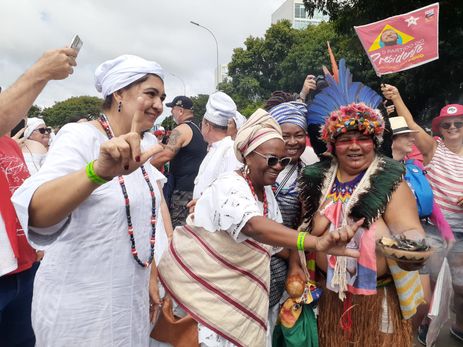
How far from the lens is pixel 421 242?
2092 millimetres

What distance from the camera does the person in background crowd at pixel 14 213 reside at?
1.54 metres

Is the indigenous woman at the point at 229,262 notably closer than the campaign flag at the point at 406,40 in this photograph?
Yes

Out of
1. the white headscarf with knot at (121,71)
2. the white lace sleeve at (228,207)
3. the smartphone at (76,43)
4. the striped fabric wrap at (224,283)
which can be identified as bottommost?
the striped fabric wrap at (224,283)

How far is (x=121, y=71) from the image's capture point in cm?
182

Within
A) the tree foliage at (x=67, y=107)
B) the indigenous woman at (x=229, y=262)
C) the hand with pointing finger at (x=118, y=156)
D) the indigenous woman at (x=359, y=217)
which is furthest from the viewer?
the tree foliage at (x=67, y=107)

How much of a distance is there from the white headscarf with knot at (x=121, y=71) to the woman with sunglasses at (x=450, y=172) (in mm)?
2431

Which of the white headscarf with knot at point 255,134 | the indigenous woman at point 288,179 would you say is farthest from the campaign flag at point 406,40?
the white headscarf with knot at point 255,134

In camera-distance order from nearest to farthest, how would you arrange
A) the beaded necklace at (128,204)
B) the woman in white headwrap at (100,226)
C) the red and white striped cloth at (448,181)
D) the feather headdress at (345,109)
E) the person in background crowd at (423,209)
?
the woman in white headwrap at (100,226) → the beaded necklace at (128,204) → the feather headdress at (345,109) → the person in background crowd at (423,209) → the red and white striped cloth at (448,181)

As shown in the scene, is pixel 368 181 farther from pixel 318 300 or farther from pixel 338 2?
pixel 338 2

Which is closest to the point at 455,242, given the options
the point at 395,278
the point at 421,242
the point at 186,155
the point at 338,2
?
the point at 395,278

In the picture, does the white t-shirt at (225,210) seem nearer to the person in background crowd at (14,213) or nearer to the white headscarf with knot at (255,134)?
the white headscarf with knot at (255,134)

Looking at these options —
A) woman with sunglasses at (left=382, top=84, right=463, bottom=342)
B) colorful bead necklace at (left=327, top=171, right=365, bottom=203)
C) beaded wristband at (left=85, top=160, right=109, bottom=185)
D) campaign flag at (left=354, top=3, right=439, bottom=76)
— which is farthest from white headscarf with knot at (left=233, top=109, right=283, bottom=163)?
campaign flag at (left=354, top=3, right=439, bottom=76)

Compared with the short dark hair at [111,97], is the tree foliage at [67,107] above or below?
below

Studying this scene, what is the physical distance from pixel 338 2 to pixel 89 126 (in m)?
14.2
